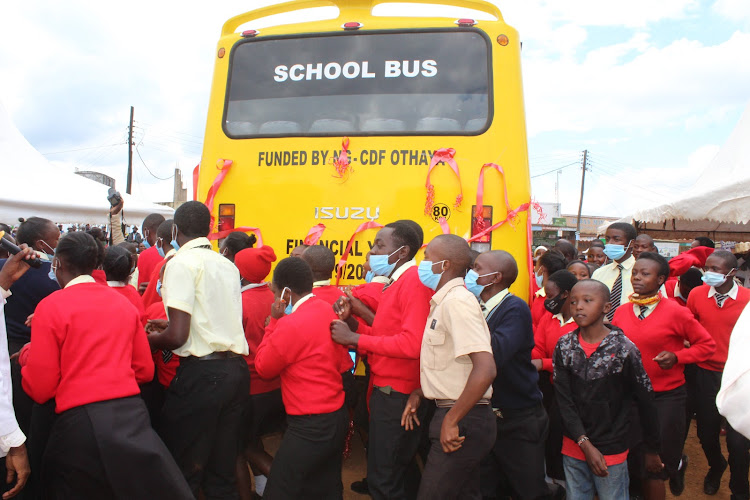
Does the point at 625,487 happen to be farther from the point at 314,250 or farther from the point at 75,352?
the point at 75,352

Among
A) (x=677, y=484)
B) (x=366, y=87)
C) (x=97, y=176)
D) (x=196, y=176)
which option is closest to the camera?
(x=677, y=484)

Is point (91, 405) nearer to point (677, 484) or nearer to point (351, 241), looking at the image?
point (351, 241)

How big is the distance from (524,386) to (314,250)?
1517mm

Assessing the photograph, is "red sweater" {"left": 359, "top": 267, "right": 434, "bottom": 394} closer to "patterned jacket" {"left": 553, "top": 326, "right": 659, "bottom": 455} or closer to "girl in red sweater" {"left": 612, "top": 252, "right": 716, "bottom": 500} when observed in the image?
"patterned jacket" {"left": 553, "top": 326, "right": 659, "bottom": 455}

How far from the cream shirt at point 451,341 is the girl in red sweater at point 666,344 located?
158 cm

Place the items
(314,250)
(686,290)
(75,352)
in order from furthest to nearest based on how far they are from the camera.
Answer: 1. (686,290)
2. (314,250)
3. (75,352)

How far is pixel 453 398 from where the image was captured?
2764 mm

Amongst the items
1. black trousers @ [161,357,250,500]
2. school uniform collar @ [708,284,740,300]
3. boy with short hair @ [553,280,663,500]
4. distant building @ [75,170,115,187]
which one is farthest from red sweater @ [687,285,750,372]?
distant building @ [75,170,115,187]

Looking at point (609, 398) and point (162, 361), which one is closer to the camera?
point (609, 398)

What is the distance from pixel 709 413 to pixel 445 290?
2.91 m

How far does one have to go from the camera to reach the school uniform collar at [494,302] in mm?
3303

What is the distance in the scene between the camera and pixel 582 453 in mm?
3188

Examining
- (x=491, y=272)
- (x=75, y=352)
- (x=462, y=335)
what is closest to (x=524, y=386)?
(x=491, y=272)

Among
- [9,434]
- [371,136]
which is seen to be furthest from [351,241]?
[9,434]
